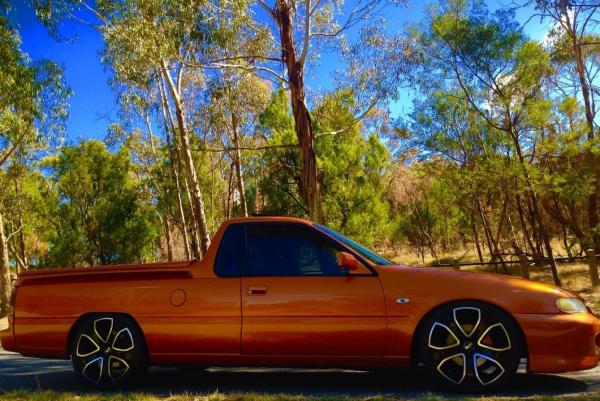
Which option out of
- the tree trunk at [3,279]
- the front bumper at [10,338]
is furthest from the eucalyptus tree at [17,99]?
the front bumper at [10,338]

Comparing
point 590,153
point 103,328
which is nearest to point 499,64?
point 590,153

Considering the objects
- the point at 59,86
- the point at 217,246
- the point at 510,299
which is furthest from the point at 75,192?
the point at 510,299

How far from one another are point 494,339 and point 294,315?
5.22 ft

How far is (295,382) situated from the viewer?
5.23 meters

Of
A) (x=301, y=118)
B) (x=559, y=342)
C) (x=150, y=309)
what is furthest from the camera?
(x=301, y=118)

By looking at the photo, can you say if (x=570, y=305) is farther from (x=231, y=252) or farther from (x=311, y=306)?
(x=231, y=252)

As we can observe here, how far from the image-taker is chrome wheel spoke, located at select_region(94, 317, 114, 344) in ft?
16.7

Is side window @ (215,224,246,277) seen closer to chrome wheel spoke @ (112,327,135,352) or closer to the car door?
the car door

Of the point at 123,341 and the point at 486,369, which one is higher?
the point at 123,341

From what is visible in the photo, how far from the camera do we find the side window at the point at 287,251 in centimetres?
486

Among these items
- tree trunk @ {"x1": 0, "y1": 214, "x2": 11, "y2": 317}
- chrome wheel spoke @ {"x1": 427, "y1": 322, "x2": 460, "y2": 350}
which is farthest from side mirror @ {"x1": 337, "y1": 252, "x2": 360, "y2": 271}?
tree trunk @ {"x1": 0, "y1": 214, "x2": 11, "y2": 317}

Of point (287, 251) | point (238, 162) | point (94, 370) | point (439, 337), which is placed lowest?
point (94, 370)

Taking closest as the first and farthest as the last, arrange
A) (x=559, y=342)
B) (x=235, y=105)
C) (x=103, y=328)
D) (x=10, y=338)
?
(x=559, y=342) → (x=103, y=328) → (x=10, y=338) → (x=235, y=105)

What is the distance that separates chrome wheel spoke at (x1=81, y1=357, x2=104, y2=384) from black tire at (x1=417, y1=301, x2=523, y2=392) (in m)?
2.82
